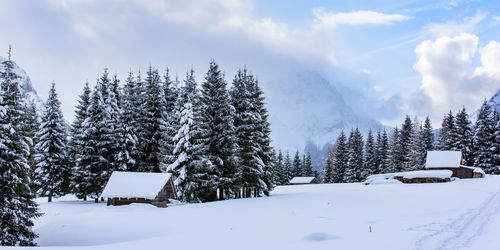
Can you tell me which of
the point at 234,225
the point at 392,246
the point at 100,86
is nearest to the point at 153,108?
the point at 100,86

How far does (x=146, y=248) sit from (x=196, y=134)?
20.3 meters

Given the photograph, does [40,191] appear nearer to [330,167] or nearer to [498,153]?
[330,167]

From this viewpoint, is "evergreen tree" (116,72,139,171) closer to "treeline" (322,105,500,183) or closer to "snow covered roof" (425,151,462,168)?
"snow covered roof" (425,151,462,168)

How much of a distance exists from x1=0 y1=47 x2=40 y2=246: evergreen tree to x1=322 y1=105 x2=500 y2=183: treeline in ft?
214

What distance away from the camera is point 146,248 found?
1312 centimetres

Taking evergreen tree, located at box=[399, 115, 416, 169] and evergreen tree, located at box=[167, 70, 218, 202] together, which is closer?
evergreen tree, located at box=[167, 70, 218, 202]

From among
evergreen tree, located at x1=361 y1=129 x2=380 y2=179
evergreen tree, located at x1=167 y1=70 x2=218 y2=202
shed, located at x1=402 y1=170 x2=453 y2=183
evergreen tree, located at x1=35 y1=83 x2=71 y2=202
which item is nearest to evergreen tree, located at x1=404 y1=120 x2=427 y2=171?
evergreen tree, located at x1=361 y1=129 x2=380 y2=179

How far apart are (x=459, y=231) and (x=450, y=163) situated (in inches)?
1809

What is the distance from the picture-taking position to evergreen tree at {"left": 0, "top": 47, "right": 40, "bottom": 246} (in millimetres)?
16734

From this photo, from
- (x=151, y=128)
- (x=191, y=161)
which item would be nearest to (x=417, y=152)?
(x=191, y=161)

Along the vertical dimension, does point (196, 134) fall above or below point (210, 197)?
above

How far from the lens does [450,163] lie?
54438 mm

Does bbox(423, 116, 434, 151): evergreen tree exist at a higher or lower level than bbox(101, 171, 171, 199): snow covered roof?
higher

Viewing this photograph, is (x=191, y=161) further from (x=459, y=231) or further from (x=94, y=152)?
(x=459, y=231)
